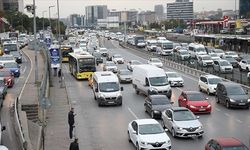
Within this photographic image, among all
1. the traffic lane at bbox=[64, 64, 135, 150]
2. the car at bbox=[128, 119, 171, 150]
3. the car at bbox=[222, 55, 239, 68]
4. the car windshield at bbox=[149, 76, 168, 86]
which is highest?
the car windshield at bbox=[149, 76, 168, 86]

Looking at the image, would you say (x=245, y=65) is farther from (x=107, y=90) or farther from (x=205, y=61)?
(x=107, y=90)

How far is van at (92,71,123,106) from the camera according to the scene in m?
34.4

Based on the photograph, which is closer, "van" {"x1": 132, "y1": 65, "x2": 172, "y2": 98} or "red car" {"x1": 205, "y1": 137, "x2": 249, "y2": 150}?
"red car" {"x1": 205, "y1": 137, "x2": 249, "y2": 150}

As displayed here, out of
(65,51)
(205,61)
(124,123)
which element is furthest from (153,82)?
(65,51)

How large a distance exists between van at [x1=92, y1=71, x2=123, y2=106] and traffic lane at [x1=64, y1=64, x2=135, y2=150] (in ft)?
1.51

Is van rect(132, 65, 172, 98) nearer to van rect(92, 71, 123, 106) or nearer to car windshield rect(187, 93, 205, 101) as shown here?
van rect(92, 71, 123, 106)

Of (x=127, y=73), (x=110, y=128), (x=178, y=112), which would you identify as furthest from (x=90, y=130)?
(x=127, y=73)

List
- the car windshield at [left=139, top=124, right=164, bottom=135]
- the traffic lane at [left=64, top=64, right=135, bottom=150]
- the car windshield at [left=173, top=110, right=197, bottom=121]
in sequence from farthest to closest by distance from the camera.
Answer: the car windshield at [left=173, top=110, right=197, bottom=121] → the traffic lane at [left=64, top=64, right=135, bottom=150] → the car windshield at [left=139, top=124, right=164, bottom=135]

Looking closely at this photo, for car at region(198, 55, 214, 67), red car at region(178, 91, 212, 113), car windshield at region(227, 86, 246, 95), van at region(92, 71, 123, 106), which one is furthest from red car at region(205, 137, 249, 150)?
car at region(198, 55, 214, 67)

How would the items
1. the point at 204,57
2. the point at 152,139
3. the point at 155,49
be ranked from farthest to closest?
the point at 155,49 → the point at 204,57 → the point at 152,139

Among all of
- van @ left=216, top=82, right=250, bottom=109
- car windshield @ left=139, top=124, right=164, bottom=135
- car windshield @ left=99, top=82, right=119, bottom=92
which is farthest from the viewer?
car windshield @ left=99, top=82, right=119, bottom=92

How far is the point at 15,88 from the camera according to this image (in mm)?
42625

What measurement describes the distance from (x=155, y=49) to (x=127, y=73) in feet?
178

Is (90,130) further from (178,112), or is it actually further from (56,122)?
(178,112)
